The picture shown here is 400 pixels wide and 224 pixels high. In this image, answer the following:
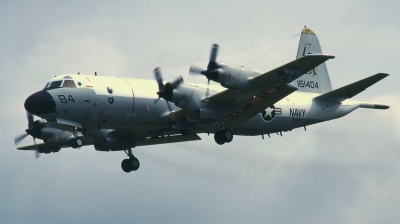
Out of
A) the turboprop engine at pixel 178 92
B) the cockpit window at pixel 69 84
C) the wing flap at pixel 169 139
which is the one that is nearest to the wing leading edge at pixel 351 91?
the wing flap at pixel 169 139

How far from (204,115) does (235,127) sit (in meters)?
2.63

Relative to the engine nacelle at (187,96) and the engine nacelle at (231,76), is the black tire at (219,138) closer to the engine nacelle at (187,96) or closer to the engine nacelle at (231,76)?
the engine nacelle at (187,96)

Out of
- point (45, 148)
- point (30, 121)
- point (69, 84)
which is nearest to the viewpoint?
point (69, 84)

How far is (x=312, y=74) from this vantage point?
4066cm

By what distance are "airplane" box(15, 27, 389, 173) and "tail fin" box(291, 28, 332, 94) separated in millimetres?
403

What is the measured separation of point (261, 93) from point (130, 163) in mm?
8176

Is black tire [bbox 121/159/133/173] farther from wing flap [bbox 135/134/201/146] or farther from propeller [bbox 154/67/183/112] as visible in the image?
propeller [bbox 154/67/183/112]

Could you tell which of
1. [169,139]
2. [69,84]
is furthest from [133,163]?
[69,84]

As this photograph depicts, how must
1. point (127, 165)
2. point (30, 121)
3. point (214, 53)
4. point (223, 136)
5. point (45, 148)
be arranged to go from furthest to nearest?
point (45, 148), point (127, 165), point (30, 121), point (223, 136), point (214, 53)

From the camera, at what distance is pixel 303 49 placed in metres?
41.0

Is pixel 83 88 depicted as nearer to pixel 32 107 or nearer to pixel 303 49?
pixel 32 107

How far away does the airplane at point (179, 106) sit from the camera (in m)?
33.2

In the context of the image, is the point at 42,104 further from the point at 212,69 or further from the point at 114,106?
the point at 212,69

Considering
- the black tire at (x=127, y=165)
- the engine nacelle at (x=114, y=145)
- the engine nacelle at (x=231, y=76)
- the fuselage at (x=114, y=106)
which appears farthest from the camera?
the black tire at (x=127, y=165)
